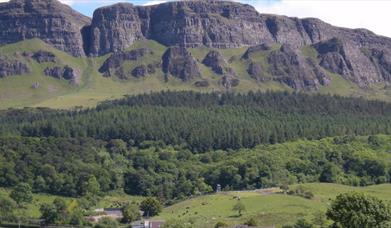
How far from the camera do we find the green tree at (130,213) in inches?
6757

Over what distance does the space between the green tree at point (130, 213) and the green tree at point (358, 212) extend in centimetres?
7003

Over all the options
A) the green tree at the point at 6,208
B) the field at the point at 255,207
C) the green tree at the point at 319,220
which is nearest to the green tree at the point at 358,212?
the green tree at the point at 319,220

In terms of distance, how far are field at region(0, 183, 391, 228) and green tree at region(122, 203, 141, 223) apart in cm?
478

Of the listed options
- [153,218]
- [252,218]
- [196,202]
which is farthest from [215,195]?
[252,218]

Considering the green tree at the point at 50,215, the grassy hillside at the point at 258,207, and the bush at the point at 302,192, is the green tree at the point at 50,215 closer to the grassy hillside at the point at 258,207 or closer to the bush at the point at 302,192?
the grassy hillside at the point at 258,207

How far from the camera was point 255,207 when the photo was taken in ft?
549

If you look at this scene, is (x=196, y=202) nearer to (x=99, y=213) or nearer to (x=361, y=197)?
(x=99, y=213)

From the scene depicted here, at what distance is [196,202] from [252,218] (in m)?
32.4

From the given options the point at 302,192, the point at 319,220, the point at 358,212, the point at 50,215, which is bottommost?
the point at 50,215

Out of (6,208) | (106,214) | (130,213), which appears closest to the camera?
(130,213)

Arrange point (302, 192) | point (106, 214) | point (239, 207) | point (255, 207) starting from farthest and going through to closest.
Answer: point (302, 192) → point (106, 214) → point (255, 207) → point (239, 207)

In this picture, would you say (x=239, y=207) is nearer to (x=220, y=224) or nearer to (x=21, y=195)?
(x=220, y=224)

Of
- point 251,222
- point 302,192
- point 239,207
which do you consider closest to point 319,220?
point 251,222

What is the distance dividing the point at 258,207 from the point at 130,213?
85.2 ft
